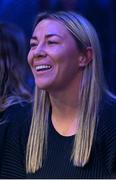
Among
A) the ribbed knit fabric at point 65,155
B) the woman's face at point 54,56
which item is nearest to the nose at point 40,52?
the woman's face at point 54,56

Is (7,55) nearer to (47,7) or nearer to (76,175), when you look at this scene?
(76,175)

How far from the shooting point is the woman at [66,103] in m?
2.23

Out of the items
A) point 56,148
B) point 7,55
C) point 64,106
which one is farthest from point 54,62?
point 7,55

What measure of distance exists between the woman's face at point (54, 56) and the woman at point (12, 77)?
29 cm

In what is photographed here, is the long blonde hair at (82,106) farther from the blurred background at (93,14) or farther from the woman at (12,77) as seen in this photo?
the blurred background at (93,14)

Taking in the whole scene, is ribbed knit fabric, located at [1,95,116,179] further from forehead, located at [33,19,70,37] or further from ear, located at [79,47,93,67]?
forehead, located at [33,19,70,37]

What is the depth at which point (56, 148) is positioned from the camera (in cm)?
229

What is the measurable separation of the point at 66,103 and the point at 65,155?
0.22 metres

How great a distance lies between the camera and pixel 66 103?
7.65 ft

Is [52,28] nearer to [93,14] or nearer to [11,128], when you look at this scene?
[11,128]

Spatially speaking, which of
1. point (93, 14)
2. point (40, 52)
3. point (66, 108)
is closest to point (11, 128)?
point (66, 108)

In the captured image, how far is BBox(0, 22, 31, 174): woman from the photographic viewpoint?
8.43 feet

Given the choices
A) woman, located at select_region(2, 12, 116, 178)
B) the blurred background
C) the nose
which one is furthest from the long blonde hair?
the blurred background

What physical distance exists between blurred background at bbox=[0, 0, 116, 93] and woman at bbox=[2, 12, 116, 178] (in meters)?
1.70
